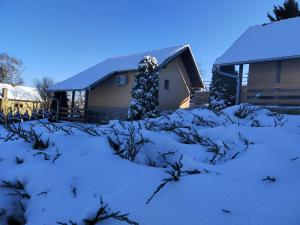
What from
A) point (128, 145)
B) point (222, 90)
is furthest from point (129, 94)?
point (128, 145)

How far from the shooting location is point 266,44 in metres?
15.8

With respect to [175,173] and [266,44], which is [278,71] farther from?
[175,173]

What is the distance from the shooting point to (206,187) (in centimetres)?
148

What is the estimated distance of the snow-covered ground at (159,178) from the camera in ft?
4.51

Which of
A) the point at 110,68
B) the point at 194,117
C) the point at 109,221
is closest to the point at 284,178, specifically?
the point at 109,221

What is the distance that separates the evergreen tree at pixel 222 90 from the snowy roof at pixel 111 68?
169 inches

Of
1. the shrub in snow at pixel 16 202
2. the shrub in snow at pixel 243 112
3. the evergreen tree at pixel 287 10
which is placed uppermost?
the evergreen tree at pixel 287 10

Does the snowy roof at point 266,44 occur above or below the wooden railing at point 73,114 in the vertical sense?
above

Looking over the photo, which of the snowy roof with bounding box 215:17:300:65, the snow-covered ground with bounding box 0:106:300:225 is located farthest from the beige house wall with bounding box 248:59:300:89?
the snow-covered ground with bounding box 0:106:300:225

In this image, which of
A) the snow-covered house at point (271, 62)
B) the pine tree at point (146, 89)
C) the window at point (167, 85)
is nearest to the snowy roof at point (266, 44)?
the snow-covered house at point (271, 62)

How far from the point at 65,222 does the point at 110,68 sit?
22192 mm

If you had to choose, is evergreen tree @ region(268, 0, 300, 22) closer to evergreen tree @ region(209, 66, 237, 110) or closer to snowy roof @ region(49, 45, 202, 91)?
snowy roof @ region(49, 45, 202, 91)

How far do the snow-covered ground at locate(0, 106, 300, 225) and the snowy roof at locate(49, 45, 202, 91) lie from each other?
1805 centimetres

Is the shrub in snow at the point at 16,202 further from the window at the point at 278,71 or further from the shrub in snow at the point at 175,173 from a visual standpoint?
the window at the point at 278,71
